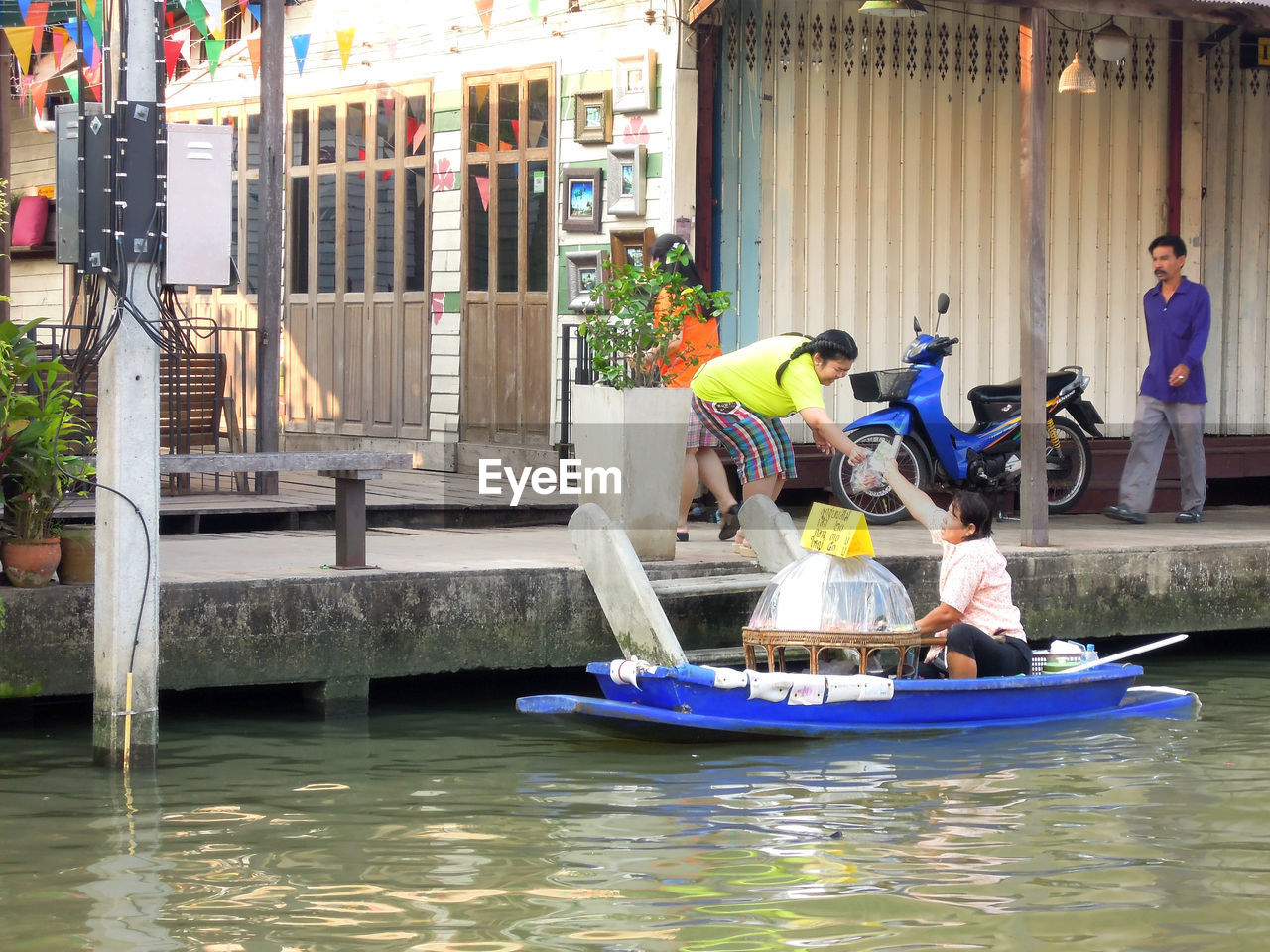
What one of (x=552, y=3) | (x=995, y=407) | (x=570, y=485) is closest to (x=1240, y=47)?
(x=995, y=407)

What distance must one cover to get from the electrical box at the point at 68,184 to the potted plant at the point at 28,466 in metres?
0.89

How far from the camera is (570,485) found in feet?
40.3

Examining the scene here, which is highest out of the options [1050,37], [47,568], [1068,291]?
[1050,37]

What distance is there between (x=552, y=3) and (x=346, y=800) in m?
7.25

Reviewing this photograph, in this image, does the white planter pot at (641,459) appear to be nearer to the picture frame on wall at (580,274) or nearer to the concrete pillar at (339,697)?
the concrete pillar at (339,697)

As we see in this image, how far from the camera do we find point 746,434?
392 inches

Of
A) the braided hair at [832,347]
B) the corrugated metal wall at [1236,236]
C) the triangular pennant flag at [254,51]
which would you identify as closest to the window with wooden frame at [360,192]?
the triangular pennant flag at [254,51]

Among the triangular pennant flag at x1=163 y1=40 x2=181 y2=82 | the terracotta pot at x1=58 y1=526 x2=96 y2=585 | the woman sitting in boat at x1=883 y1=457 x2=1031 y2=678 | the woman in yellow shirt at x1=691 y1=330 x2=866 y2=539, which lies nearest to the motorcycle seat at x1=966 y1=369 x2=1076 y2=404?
the woman in yellow shirt at x1=691 y1=330 x2=866 y2=539

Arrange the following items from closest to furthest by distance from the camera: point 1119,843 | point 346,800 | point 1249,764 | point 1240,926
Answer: point 1240,926, point 1119,843, point 346,800, point 1249,764

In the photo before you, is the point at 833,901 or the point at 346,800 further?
the point at 346,800

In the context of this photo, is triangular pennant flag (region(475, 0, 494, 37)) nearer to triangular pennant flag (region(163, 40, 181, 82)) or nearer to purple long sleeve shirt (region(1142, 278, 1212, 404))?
triangular pennant flag (region(163, 40, 181, 82))

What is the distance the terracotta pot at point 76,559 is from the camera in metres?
8.09

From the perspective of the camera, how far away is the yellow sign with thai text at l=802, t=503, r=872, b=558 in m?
8.27

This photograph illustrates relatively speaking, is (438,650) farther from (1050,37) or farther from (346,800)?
(1050,37)
